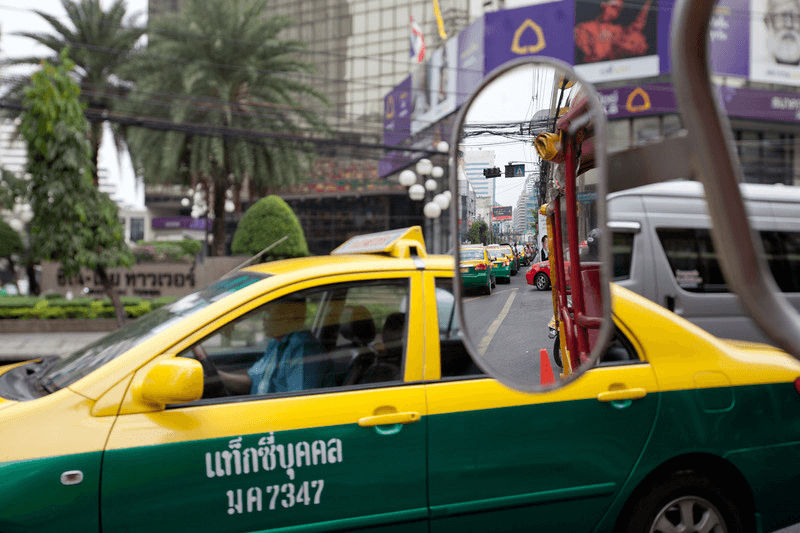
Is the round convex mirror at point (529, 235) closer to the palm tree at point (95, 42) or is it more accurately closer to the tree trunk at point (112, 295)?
the tree trunk at point (112, 295)

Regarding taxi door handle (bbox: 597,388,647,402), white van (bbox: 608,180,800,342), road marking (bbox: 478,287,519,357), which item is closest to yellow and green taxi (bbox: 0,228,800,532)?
taxi door handle (bbox: 597,388,647,402)

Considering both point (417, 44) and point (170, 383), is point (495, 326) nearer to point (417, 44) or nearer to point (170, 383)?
point (170, 383)

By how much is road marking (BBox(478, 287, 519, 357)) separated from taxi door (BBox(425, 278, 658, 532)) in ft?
5.27

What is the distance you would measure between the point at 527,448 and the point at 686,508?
774 millimetres

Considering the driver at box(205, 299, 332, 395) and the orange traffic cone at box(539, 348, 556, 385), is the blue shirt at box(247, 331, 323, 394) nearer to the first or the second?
the driver at box(205, 299, 332, 395)

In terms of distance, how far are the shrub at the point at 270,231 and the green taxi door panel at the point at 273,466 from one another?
13404mm

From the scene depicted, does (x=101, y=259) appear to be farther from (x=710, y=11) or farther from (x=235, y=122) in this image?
(x=710, y=11)

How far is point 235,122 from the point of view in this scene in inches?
740

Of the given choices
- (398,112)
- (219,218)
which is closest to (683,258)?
(219,218)

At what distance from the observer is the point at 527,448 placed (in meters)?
2.48

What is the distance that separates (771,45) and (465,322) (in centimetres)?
49

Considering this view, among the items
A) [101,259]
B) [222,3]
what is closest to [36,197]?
[101,259]

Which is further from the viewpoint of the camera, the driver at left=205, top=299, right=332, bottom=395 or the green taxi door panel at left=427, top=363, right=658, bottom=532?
the driver at left=205, top=299, right=332, bottom=395

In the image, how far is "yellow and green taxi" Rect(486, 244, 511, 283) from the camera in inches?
34.7
